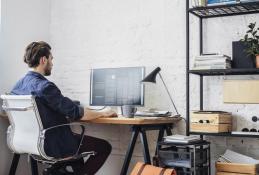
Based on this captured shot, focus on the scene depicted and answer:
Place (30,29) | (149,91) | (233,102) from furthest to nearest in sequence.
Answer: (30,29) < (149,91) < (233,102)

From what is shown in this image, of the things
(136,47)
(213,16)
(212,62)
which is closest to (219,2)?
(213,16)

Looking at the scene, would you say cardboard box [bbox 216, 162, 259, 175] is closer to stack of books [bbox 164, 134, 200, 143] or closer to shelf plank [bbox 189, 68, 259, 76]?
stack of books [bbox 164, 134, 200, 143]

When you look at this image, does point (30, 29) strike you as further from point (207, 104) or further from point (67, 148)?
point (207, 104)

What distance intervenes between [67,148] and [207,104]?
1197mm

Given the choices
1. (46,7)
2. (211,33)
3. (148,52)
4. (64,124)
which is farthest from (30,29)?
(211,33)

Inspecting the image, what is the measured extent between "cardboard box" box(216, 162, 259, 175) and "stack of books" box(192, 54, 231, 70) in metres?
0.70

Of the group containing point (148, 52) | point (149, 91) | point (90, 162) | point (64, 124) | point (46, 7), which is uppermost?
point (46, 7)

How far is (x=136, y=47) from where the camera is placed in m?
3.67

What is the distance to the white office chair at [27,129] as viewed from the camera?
2.72 m

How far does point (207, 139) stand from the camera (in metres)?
3.29

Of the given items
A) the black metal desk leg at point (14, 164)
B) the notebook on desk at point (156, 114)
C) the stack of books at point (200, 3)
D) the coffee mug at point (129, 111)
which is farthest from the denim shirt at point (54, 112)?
the stack of books at point (200, 3)

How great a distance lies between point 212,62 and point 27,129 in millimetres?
1413

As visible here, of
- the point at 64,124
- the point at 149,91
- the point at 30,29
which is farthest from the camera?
the point at 30,29

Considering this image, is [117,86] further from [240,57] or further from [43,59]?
[240,57]
